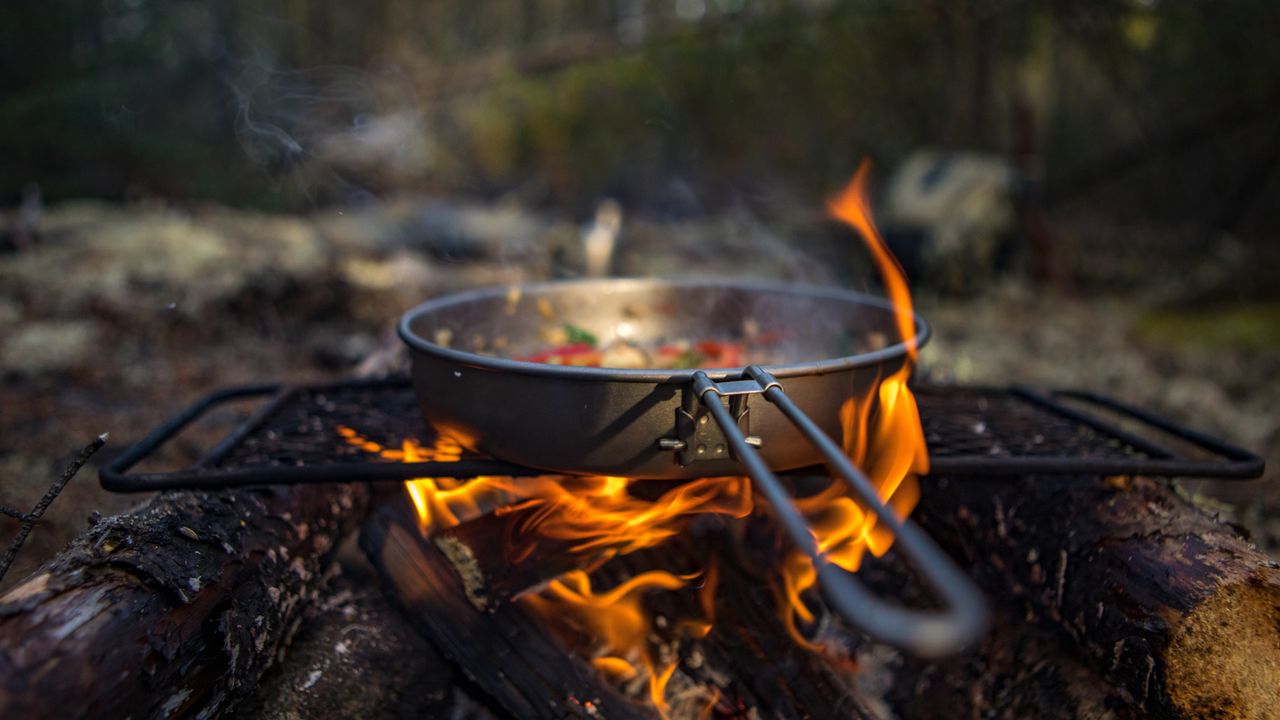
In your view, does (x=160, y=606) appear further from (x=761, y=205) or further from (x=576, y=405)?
(x=761, y=205)

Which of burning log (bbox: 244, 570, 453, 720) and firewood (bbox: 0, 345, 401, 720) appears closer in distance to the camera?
firewood (bbox: 0, 345, 401, 720)

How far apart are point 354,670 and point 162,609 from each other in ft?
2.03

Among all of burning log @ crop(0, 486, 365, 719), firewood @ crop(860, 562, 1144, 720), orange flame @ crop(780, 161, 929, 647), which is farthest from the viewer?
firewood @ crop(860, 562, 1144, 720)

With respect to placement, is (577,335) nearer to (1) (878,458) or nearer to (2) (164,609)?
(1) (878,458)

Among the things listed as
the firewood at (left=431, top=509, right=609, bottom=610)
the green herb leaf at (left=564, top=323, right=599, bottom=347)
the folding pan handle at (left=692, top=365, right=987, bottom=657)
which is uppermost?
the folding pan handle at (left=692, top=365, right=987, bottom=657)

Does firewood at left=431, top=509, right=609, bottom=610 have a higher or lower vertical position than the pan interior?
lower

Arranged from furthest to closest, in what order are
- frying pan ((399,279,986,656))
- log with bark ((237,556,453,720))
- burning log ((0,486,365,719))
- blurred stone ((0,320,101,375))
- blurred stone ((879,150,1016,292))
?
blurred stone ((879,150,1016,292))
blurred stone ((0,320,101,375))
log with bark ((237,556,453,720))
burning log ((0,486,365,719))
frying pan ((399,279,986,656))

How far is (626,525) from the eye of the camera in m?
1.93

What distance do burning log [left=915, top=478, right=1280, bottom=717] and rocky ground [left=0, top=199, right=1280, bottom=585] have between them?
107 cm

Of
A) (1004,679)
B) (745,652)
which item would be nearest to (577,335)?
(745,652)

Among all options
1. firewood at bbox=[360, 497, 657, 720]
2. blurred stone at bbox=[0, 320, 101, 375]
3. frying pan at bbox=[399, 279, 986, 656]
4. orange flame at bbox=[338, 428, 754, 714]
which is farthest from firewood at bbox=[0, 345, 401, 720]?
blurred stone at bbox=[0, 320, 101, 375]

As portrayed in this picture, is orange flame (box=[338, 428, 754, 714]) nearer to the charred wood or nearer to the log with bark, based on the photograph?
the charred wood

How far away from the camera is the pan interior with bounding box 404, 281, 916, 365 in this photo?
2.27 metres

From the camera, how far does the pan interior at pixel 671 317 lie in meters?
2.27
